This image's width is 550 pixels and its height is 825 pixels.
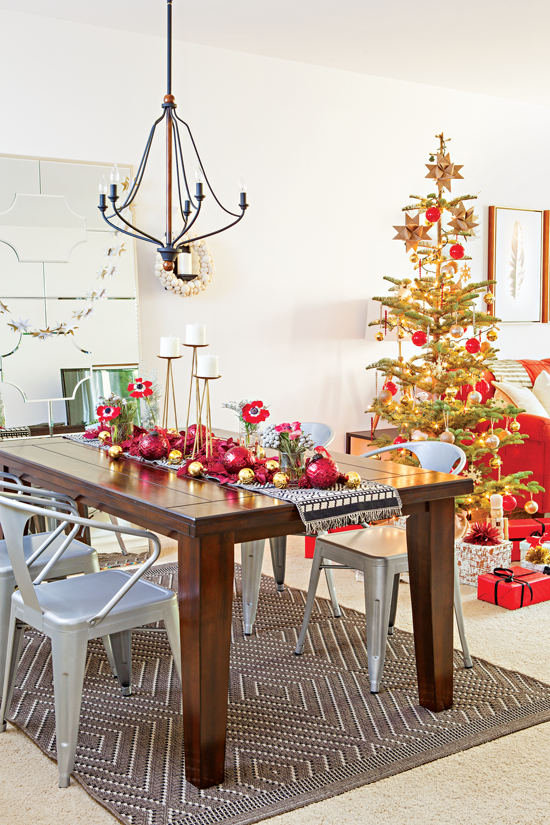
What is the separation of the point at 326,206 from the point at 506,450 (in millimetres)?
1976

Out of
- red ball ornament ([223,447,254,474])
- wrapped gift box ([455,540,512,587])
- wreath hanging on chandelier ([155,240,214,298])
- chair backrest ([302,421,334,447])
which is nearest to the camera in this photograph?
red ball ornament ([223,447,254,474])

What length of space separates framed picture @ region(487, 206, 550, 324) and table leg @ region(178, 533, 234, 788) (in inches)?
176

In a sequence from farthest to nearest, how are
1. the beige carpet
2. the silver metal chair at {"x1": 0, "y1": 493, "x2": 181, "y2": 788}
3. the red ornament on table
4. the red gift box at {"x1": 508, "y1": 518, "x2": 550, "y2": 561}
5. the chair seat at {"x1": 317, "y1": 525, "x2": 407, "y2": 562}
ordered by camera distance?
the red gift box at {"x1": 508, "y1": 518, "x2": 550, "y2": 561}
the chair seat at {"x1": 317, "y1": 525, "x2": 407, "y2": 562}
the red ornament on table
the silver metal chair at {"x1": 0, "y1": 493, "x2": 181, "y2": 788}
the beige carpet

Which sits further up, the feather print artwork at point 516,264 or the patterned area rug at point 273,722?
the feather print artwork at point 516,264

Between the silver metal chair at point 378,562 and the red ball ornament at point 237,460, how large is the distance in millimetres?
532

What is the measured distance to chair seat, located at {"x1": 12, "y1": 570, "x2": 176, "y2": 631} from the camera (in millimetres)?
2057

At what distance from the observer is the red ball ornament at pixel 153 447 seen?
8.80 feet

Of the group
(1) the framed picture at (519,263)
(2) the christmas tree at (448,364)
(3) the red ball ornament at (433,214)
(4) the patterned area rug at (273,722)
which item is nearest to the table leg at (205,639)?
(4) the patterned area rug at (273,722)

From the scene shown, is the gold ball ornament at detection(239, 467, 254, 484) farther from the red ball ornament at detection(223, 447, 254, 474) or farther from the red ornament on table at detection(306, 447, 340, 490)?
the red ornament on table at detection(306, 447, 340, 490)

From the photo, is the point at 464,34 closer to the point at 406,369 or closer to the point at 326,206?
the point at 326,206

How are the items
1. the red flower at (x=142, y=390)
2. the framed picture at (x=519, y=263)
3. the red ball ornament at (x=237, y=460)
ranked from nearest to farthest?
the red ball ornament at (x=237, y=460), the red flower at (x=142, y=390), the framed picture at (x=519, y=263)

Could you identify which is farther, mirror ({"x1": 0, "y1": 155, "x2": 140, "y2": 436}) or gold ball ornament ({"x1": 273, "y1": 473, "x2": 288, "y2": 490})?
mirror ({"x1": 0, "y1": 155, "x2": 140, "y2": 436})

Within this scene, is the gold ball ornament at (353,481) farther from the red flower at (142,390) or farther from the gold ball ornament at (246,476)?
the red flower at (142,390)

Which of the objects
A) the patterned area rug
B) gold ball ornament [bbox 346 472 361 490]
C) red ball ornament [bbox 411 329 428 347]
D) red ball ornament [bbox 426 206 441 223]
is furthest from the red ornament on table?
red ball ornament [bbox 426 206 441 223]
